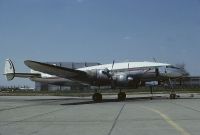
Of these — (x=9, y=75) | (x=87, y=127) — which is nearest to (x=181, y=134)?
(x=87, y=127)

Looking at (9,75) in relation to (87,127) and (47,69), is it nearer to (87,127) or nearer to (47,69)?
(47,69)

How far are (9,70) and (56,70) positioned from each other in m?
14.2

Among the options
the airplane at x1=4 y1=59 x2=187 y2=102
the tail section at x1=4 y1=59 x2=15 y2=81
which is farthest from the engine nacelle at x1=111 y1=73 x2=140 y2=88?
the tail section at x1=4 y1=59 x2=15 y2=81

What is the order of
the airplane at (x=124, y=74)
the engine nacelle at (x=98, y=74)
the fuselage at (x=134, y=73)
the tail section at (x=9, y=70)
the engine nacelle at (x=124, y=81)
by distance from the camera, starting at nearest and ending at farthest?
the engine nacelle at (x=124, y=81) < the airplane at (x=124, y=74) < the fuselage at (x=134, y=73) < the engine nacelle at (x=98, y=74) < the tail section at (x=9, y=70)

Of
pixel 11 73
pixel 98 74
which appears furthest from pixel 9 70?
pixel 98 74

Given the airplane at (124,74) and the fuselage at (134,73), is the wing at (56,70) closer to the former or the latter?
the airplane at (124,74)

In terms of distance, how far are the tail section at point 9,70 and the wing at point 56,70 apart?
12.2 metres

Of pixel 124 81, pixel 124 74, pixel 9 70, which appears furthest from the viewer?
pixel 9 70

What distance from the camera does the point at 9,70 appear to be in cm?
4334

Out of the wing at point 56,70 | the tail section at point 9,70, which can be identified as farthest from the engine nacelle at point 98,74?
the tail section at point 9,70

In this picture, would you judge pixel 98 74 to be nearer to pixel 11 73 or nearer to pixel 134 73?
pixel 134 73

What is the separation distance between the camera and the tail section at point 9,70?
42713mm

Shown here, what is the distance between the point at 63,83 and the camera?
3838 cm

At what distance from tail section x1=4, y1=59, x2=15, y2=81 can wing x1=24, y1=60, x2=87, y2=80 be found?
Answer: 1216 cm
